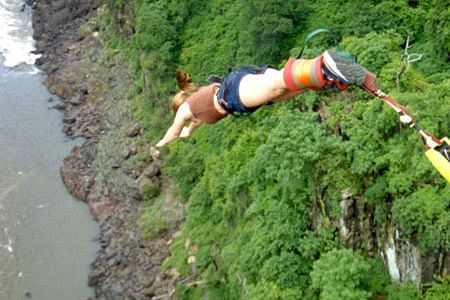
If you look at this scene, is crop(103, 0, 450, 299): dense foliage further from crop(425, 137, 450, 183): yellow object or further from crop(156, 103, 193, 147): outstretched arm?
crop(425, 137, 450, 183): yellow object

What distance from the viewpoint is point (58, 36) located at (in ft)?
119

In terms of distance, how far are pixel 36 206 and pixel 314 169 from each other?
16023 mm

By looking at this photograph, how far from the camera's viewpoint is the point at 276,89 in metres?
4.54

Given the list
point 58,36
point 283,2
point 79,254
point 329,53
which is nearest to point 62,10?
point 58,36

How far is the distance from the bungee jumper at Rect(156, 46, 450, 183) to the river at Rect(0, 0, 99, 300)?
18463 mm

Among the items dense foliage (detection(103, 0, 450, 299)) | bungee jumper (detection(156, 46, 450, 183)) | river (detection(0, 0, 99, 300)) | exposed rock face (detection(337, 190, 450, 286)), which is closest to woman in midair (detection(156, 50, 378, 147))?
bungee jumper (detection(156, 46, 450, 183))

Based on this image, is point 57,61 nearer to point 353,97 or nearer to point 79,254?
point 79,254

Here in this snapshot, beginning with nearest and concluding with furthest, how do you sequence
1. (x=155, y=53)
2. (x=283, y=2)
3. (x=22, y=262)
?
(x=283, y=2) < (x=22, y=262) < (x=155, y=53)

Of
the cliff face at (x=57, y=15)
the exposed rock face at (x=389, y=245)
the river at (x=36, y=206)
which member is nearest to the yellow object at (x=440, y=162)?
the exposed rock face at (x=389, y=245)

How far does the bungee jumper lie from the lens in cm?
400

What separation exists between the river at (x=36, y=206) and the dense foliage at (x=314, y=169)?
3.46 meters

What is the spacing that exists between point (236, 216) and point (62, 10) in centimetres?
2429

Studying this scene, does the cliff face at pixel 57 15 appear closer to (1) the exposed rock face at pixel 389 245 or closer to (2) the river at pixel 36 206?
(2) the river at pixel 36 206

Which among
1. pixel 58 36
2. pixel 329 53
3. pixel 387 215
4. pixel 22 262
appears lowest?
pixel 22 262
